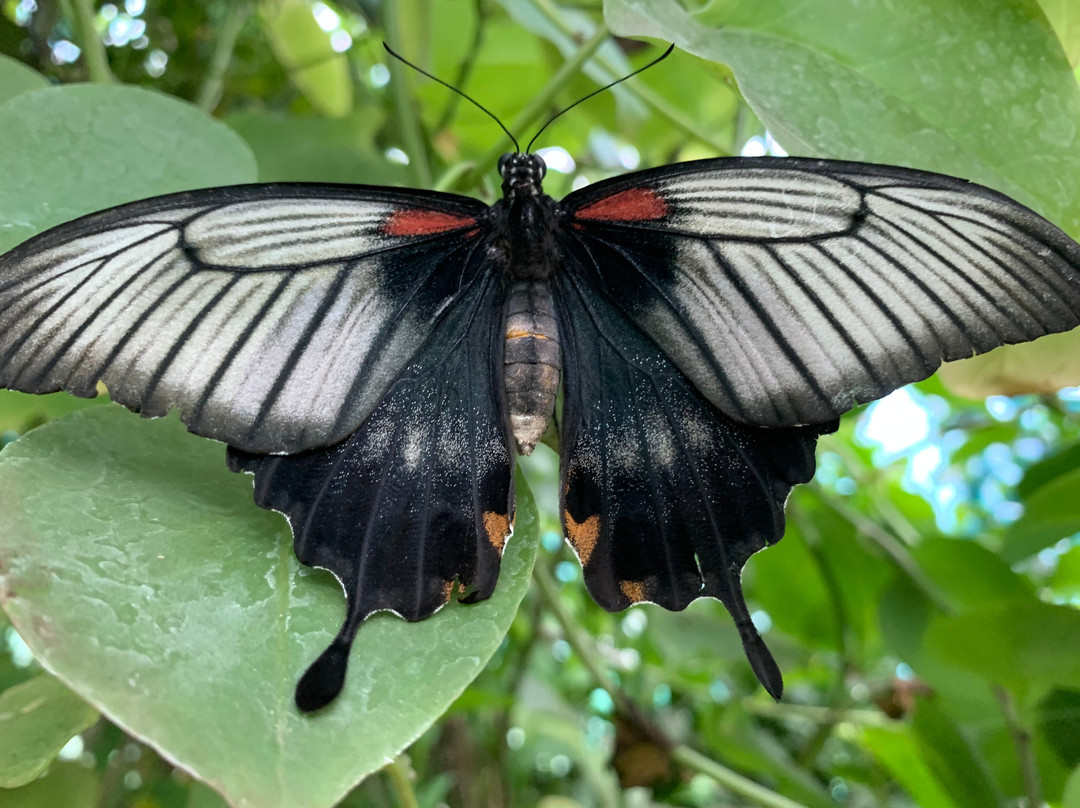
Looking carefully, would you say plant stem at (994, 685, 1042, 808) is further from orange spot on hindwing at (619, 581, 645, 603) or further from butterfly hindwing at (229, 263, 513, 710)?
butterfly hindwing at (229, 263, 513, 710)

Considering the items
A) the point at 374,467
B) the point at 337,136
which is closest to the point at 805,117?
the point at 374,467

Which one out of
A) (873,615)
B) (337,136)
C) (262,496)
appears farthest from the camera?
(873,615)

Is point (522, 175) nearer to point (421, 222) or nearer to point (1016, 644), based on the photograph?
point (421, 222)

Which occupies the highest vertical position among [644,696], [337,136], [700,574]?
[337,136]

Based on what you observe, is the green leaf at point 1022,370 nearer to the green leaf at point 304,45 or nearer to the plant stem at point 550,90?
the plant stem at point 550,90

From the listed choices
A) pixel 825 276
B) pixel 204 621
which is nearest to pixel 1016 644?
pixel 825 276

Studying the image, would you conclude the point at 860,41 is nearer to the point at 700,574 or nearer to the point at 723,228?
the point at 723,228

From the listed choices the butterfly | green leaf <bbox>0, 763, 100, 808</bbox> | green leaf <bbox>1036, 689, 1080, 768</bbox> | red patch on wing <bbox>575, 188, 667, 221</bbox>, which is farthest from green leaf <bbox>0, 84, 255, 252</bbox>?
green leaf <bbox>1036, 689, 1080, 768</bbox>
